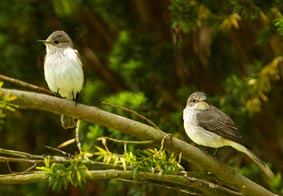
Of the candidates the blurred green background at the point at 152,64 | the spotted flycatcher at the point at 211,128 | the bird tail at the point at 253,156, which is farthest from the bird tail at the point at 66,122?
the bird tail at the point at 253,156

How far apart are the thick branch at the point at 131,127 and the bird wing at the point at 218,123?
2.27ft

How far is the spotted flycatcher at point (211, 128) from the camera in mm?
4688

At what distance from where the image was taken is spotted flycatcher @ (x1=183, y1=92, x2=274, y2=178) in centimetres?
469

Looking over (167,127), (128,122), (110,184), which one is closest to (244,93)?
(167,127)

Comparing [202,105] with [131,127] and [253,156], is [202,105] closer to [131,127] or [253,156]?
[253,156]

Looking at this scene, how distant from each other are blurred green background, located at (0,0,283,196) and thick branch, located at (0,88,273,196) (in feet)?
3.80

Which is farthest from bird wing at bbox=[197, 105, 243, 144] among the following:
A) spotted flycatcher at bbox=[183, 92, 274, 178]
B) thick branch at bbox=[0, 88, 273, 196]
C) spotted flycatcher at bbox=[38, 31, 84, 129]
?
spotted flycatcher at bbox=[38, 31, 84, 129]

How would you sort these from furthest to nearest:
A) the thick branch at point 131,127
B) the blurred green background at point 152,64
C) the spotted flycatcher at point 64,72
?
Answer: the blurred green background at point 152,64, the spotted flycatcher at point 64,72, the thick branch at point 131,127

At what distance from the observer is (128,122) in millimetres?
3639

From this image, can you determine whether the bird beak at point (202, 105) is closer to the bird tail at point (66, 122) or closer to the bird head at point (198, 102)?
the bird head at point (198, 102)

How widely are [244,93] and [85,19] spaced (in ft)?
6.23

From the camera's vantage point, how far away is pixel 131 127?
3.64m

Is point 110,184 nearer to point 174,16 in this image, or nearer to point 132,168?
point 174,16

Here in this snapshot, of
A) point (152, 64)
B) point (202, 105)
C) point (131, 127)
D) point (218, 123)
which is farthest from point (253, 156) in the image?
point (152, 64)
